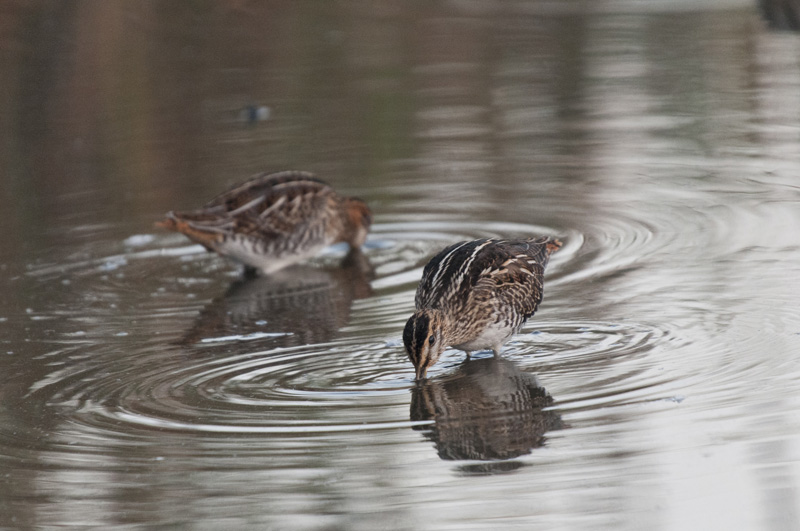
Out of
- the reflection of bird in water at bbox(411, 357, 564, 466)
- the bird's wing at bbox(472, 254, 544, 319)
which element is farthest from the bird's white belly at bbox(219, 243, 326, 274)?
the reflection of bird in water at bbox(411, 357, 564, 466)

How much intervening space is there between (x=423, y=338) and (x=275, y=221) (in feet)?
12.6

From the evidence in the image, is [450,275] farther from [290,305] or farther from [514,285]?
[290,305]

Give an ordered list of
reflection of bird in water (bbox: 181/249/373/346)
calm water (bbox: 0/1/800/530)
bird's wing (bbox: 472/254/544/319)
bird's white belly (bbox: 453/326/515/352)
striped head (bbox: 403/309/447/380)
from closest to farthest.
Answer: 1. calm water (bbox: 0/1/800/530)
2. striped head (bbox: 403/309/447/380)
3. bird's white belly (bbox: 453/326/515/352)
4. bird's wing (bbox: 472/254/544/319)
5. reflection of bird in water (bbox: 181/249/373/346)

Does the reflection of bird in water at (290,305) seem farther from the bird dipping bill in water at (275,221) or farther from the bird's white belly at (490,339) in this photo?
the bird's white belly at (490,339)

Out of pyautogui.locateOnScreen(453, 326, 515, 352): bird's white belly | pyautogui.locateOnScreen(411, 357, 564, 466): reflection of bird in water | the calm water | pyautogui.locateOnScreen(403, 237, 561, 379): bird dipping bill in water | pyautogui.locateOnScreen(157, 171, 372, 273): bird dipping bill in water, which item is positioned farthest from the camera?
pyautogui.locateOnScreen(157, 171, 372, 273): bird dipping bill in water

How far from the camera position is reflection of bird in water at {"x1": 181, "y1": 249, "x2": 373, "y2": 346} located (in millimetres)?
8398

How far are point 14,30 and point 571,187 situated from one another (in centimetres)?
1182

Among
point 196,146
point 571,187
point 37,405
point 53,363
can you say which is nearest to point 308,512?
point 37,405

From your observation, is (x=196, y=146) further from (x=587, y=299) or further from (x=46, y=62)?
(x=587, y=299)

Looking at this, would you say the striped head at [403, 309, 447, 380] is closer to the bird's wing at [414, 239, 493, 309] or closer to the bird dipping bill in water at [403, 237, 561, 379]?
the bird dipping bill in water at [403, 237, 561, 379]

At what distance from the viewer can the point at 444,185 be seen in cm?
1186

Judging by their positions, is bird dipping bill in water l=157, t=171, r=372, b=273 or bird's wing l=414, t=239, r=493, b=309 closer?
bird's wing l=414, t=239, r=493, b=309

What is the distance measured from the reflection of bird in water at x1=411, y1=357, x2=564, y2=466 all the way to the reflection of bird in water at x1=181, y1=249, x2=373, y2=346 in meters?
1.27

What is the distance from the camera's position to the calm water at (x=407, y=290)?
18.3 feet
